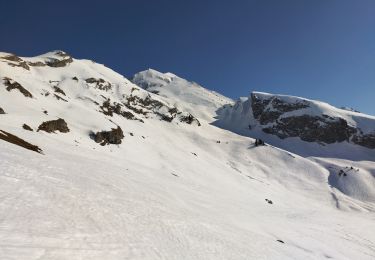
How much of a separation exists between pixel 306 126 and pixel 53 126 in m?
111

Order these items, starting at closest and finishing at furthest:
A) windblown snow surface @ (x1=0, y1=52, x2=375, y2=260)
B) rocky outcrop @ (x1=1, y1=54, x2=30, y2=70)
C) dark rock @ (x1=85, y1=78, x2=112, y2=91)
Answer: windblown snow surface @ (x1=0, y1=52, x2=375, y2=260) → rocky outcrop @ (x1=1, y1=54, x2=30, y2=70) → dark rock @ (x1=85, y1=78, x2=112, y2=91)

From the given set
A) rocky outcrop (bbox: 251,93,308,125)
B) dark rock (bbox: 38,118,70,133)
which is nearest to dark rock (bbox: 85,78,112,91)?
dark rock (bbox: 38,118,70,133)

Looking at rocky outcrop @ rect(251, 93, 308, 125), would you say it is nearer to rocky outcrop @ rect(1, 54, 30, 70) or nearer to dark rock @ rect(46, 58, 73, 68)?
dark rock @ rect(46, 58, 73, 68)

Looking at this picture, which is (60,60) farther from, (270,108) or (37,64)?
(270,108)

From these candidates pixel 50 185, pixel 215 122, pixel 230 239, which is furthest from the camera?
pixel 215 122

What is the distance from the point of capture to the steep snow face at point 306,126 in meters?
132

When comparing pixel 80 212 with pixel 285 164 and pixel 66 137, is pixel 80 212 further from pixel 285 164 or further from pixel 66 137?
pixel 285 164

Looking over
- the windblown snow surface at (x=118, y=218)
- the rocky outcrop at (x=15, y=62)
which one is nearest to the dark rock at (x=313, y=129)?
the windblown snow surface at (x=118, y=218)

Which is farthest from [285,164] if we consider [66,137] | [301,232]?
[301,232]

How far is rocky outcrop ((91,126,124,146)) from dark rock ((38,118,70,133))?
603 centimetres

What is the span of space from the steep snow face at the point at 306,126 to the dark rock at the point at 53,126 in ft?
296

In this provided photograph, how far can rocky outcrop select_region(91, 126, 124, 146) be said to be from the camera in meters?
67.3

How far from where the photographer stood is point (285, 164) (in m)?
98.5

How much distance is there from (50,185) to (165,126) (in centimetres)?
9496
